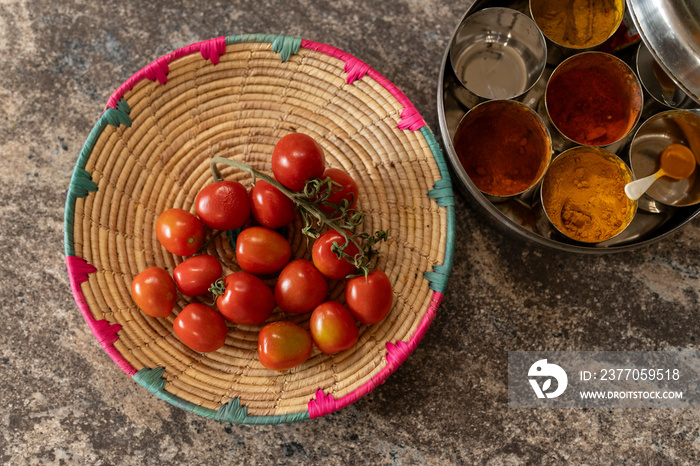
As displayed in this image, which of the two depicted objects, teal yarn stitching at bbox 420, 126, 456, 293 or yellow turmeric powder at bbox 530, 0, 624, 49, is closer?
teal yarn stitching at bbox 420, 126, 456, 293

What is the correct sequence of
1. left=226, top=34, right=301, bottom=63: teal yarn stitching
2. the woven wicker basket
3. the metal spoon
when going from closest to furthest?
the woven wicker basket, left=226, top=34, right=301, bottom=63: teal yarn stitching, the metal spoon

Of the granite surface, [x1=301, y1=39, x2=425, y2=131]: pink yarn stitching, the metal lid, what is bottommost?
the granite surface

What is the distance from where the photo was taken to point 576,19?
1.40 m

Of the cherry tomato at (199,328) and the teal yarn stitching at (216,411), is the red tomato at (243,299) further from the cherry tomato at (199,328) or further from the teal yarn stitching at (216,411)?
the teal yarn stitching at (216,411)

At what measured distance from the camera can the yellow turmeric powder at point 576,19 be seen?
4.52ft

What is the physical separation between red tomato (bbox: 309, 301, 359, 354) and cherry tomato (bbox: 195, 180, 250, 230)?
0.30 m

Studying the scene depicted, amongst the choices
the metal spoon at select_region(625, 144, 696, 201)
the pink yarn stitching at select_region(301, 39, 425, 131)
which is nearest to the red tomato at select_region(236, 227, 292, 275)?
the pink yarn stitching at select_region(301, 39, 425, 131)

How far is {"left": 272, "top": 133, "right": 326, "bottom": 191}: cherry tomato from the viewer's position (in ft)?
3.44

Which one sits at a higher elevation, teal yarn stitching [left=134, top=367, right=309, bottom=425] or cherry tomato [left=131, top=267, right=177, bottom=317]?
cherry tomato [left=131, top=267, right=177, bottom=317]

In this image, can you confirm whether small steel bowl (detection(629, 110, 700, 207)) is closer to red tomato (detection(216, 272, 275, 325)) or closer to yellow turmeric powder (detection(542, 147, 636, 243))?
→ yellow turmeric powder (detection(542, 147, 636, 243))

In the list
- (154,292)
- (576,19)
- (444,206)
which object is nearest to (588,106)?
(576,19)

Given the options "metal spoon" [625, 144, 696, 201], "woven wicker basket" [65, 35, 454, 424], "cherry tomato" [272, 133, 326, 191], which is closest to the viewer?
"cherry tomato" [272, 133, 326, 191]

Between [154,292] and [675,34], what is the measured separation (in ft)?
3.87

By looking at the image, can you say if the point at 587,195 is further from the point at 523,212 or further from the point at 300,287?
the point at 300,287
